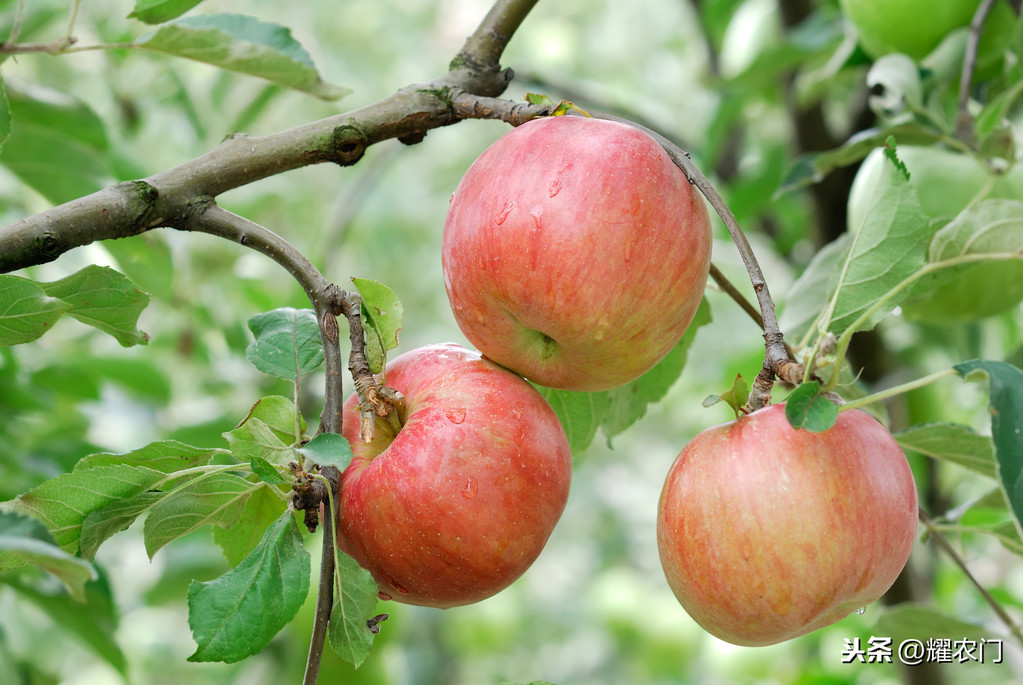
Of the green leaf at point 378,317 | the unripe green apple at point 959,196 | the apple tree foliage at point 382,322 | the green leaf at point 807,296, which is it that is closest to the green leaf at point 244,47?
the apple tree foliage at point 382,322

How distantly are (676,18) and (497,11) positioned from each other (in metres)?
2.06

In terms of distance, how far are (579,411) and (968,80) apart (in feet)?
1.39

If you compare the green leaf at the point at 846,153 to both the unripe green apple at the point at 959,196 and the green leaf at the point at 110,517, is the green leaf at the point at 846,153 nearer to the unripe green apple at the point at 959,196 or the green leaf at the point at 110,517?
the unripe green apple at the point at 959,196

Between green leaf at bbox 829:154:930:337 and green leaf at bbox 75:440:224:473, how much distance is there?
34 cm

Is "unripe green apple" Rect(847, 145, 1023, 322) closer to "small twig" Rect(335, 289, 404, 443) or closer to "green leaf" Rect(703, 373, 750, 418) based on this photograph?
"green leaf" Rect(703, 373, 750, 418)

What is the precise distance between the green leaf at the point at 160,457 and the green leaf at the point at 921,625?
21.2 inches

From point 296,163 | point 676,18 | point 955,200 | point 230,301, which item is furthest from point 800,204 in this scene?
point 676,18

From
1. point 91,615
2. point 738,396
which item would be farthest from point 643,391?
point 91,615

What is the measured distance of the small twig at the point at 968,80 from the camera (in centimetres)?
70

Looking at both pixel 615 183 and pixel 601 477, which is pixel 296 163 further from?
pixel 601 477

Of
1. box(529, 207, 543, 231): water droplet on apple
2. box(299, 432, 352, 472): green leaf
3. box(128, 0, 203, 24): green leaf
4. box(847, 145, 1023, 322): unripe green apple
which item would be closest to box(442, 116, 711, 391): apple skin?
box(529, 207, 543, 231): water droplet on apple

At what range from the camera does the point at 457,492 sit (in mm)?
422

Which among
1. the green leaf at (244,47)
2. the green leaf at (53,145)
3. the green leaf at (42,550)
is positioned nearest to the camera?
the green leaf at (42,550)

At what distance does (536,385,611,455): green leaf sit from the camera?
0.59m
